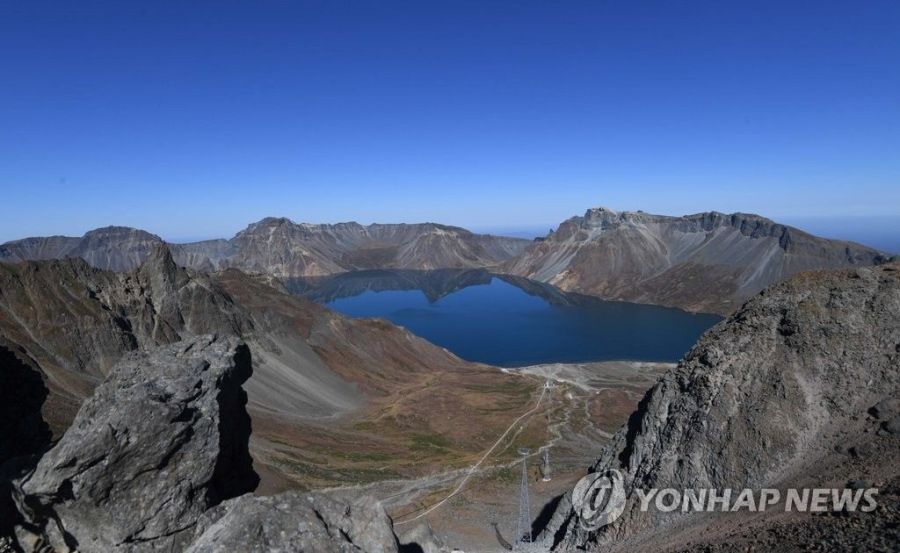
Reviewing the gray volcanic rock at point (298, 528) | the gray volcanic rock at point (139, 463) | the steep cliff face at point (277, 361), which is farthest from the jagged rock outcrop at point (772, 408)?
the steep cliff face at point (277, 361)

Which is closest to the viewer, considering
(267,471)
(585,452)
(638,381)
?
(267,471)

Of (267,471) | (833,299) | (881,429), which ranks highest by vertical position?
(833,299)

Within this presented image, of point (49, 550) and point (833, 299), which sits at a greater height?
point (833, 299)

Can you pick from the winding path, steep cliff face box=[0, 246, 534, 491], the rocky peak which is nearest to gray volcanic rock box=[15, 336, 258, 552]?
steep cliff face box=[0, 246, 534, 491]

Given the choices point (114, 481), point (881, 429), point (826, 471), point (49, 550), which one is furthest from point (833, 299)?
point (49, 550)

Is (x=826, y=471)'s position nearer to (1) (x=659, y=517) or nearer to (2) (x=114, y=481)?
(1) (x=659, y=517)

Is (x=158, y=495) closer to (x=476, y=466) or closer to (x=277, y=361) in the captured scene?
(x=476, y=466)
